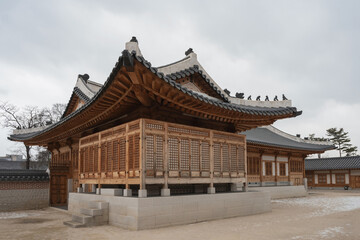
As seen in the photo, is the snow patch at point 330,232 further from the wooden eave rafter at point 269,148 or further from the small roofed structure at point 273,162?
the wooden eave rafter at point 269,148

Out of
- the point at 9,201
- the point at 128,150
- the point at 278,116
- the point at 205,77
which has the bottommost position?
the point at 9,201

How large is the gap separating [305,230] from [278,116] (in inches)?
216

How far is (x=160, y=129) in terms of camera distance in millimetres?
10891


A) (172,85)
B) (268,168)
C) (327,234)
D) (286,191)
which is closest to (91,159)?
(172,85)

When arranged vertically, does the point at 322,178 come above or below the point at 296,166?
below

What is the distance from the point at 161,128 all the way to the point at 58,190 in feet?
40.7

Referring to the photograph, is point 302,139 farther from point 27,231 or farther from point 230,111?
point 27,231

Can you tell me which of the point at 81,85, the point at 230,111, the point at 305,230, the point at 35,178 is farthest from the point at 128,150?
the point at 35,178

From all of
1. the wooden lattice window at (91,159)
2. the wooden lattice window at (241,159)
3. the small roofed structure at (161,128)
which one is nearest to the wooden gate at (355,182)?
the small roofed structure at (161,128)

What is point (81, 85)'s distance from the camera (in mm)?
18234

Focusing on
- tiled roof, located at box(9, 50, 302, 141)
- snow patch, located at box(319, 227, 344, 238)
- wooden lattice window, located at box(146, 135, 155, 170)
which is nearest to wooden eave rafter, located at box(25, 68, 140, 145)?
tiled roof, located at box(9, 50, 302, 141)

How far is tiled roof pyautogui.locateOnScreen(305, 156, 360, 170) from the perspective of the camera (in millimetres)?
38500

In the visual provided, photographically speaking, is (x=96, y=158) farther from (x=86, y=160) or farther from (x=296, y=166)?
(x=296, y=166)

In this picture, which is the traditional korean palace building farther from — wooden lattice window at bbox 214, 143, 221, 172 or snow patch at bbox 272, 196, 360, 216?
snow patch at bbox 272, 196, 360, 216
